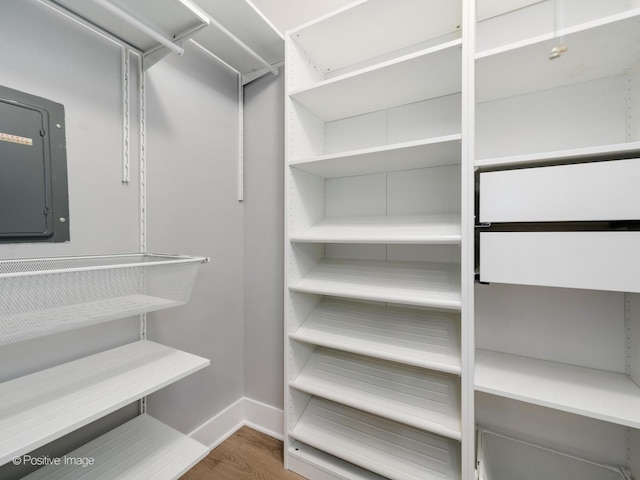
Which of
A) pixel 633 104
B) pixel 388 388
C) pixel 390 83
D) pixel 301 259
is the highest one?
pixel 390 83

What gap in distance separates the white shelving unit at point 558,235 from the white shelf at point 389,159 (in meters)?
0.15

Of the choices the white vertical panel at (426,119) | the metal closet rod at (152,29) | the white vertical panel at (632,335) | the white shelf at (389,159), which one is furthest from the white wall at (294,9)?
the white vertical panel at (632,335)

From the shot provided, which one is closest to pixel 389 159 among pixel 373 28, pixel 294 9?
pixel 373 28

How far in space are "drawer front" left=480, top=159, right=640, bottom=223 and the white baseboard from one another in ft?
5.61

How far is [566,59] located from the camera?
0.99 m

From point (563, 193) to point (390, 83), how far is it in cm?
84

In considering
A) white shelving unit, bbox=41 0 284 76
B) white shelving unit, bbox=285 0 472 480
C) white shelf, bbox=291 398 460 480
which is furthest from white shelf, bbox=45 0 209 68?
white shelf, bbox=291 398 460 480

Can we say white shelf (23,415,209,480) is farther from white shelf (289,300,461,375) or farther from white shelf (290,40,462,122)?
white shelf (290,40,462,122)

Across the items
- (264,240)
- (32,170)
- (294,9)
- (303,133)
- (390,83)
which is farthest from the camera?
(264,240)

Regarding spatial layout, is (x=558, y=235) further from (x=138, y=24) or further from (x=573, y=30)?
(x=138, y=24)

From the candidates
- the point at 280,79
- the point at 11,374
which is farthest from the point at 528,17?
the point at 11,374

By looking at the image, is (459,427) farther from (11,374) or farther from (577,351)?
(11,374)

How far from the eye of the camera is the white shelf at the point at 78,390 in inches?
27.2

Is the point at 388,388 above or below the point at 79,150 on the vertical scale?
below
